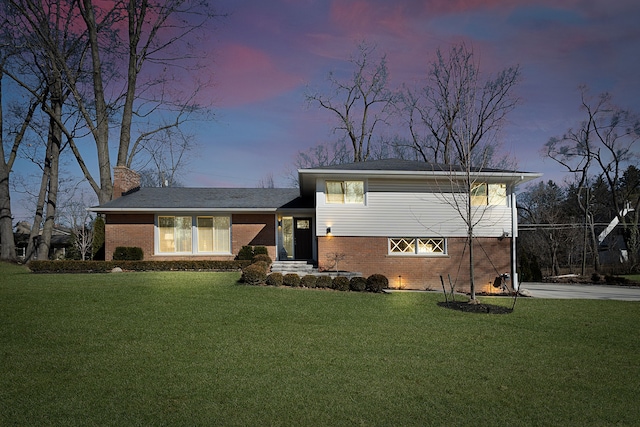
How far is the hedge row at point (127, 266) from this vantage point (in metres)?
16.7

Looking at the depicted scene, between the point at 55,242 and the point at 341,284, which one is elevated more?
the point at 55,242

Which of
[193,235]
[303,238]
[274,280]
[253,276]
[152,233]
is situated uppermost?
[152,233]

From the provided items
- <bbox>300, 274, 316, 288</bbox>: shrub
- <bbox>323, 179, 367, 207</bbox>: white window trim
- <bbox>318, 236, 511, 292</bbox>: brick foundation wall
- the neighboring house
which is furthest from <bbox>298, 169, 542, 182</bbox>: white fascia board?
the neighboring house

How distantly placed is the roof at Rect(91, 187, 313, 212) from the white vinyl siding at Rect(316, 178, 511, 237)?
374 cm

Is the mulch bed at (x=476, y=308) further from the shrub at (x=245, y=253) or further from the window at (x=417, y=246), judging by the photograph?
the shrub at (x=245, y=253)

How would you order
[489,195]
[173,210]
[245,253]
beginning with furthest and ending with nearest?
[173,210] → [245,253] → [489,195]

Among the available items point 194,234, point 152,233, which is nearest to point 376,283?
point 194,234

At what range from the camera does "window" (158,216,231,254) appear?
19.9 metres

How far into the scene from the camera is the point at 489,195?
17.5 meters

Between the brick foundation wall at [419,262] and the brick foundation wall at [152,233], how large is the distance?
4.18m

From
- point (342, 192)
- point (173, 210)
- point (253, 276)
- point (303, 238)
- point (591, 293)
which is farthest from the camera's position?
point (303, 238)

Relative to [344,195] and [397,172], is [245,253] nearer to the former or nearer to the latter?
[344,195]

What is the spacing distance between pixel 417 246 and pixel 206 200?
406 inches

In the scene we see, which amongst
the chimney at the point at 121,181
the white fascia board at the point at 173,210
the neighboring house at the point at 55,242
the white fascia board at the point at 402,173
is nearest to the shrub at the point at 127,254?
the white fascia board at the point at 173,210
